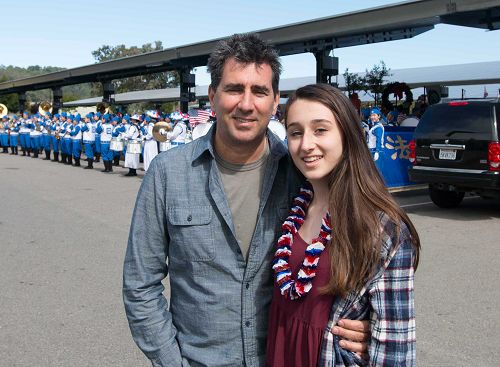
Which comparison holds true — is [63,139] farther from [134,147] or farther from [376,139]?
[376,139]

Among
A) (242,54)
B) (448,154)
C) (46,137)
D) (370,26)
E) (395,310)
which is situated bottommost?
(46,137)

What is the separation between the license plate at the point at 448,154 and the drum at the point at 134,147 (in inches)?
386

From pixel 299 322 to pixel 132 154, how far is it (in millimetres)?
15691

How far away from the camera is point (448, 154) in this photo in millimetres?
9812

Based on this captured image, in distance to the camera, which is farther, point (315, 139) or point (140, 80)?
point (140, 80)

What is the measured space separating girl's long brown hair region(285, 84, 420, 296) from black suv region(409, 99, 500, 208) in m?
8.08

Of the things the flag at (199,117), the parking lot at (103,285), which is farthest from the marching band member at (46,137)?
the parking lot at (103,285)

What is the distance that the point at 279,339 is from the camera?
193 centimetres

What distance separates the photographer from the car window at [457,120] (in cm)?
Result: 935

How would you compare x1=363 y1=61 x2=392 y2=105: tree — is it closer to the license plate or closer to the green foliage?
the license plate

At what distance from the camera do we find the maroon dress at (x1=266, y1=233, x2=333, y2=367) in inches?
72.1

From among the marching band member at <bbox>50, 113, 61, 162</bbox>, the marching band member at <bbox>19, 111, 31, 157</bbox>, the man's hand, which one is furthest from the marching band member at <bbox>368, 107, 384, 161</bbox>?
the marching band member at <bbox>19, 111, 31, 157</bbox>

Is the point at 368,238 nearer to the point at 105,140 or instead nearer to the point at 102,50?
the point at 105,140

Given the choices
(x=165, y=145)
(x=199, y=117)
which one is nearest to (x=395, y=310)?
(x=199, y=117)
